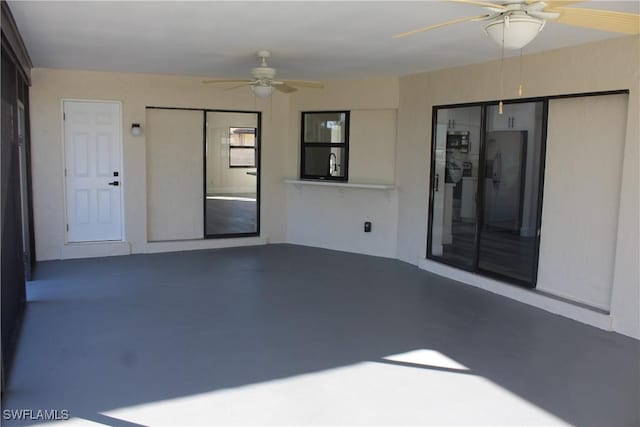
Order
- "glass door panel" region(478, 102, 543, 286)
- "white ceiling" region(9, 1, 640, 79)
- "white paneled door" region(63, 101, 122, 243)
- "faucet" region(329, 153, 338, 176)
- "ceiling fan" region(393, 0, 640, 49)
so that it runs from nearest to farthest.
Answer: "ceiling fan" region(393, 0, 640, 49), "white ceiling" region(9, 1, 640, 79), "glass door panel" region(478, 102, 543, 286), "white paneled door" region(63, 101, 122, 243), "faucet" region(329, 153, 338, 176)

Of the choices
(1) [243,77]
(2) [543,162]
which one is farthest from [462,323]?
(1) [243,77]

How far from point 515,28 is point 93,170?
5761mm

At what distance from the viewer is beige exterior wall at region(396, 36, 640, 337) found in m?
4.20

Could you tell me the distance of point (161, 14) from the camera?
3934 mm

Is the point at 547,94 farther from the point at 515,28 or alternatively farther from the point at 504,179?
the point at 515,28

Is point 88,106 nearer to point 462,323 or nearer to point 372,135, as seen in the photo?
point 372,135

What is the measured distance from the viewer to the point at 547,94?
16.0ft

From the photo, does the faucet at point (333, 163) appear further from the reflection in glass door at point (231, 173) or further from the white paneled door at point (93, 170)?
the white paneled door at point (93, 170)

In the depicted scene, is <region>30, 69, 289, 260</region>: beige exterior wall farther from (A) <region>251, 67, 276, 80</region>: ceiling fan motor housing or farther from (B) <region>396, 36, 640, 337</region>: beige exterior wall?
(A) <region>251, 67, 276, 80</region>: ceiling fan motor housing

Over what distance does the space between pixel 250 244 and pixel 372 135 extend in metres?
2.42

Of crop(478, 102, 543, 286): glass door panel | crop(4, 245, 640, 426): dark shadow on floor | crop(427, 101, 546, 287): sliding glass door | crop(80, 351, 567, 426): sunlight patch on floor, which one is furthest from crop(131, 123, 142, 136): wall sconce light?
crop(80, 351, 567, 426): sunlight patch on floor

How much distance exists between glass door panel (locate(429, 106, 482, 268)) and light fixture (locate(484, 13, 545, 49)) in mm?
2807

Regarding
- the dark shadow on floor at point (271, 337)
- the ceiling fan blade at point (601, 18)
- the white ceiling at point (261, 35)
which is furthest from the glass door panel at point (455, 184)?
the ceiling fan blade at point (601, 18)

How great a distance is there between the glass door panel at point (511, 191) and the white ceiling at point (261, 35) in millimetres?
704
